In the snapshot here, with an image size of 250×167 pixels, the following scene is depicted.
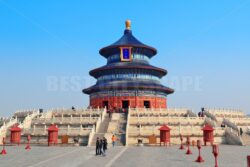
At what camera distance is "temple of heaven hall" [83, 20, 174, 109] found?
183ft

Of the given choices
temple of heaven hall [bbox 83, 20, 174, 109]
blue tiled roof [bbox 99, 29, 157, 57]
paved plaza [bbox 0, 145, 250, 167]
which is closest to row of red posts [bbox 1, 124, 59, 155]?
paved plaza [bbox 0, 145, 250, 167]

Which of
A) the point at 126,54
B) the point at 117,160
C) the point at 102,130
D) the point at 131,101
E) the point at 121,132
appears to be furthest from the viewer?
the point at 126,54

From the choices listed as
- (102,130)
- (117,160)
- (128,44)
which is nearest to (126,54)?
(128,44)

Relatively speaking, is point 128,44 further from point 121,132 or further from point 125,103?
point 121,132

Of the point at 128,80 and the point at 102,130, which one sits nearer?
the point at 102,130

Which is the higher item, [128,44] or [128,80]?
[128,44]

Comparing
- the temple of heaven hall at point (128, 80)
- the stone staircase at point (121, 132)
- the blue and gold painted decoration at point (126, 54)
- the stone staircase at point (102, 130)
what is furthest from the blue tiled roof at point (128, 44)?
the stone staircase at point (102, 130)

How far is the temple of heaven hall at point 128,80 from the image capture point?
55.7 metres

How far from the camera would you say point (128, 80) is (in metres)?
57.2

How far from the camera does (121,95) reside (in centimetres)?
5575

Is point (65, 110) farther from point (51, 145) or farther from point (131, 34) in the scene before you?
point (131, 34)

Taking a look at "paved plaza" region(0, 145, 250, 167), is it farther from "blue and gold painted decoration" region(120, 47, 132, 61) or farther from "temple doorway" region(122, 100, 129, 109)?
"blue and gold painted decoration" region(120, 47, 132, 61)

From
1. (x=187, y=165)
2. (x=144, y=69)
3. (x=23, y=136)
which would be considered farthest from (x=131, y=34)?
(x=187, y=165)

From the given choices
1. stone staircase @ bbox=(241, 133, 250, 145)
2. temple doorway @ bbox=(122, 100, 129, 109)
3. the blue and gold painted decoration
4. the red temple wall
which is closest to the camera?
stone staircase @ bbox=(241, 133, 250, 145)
